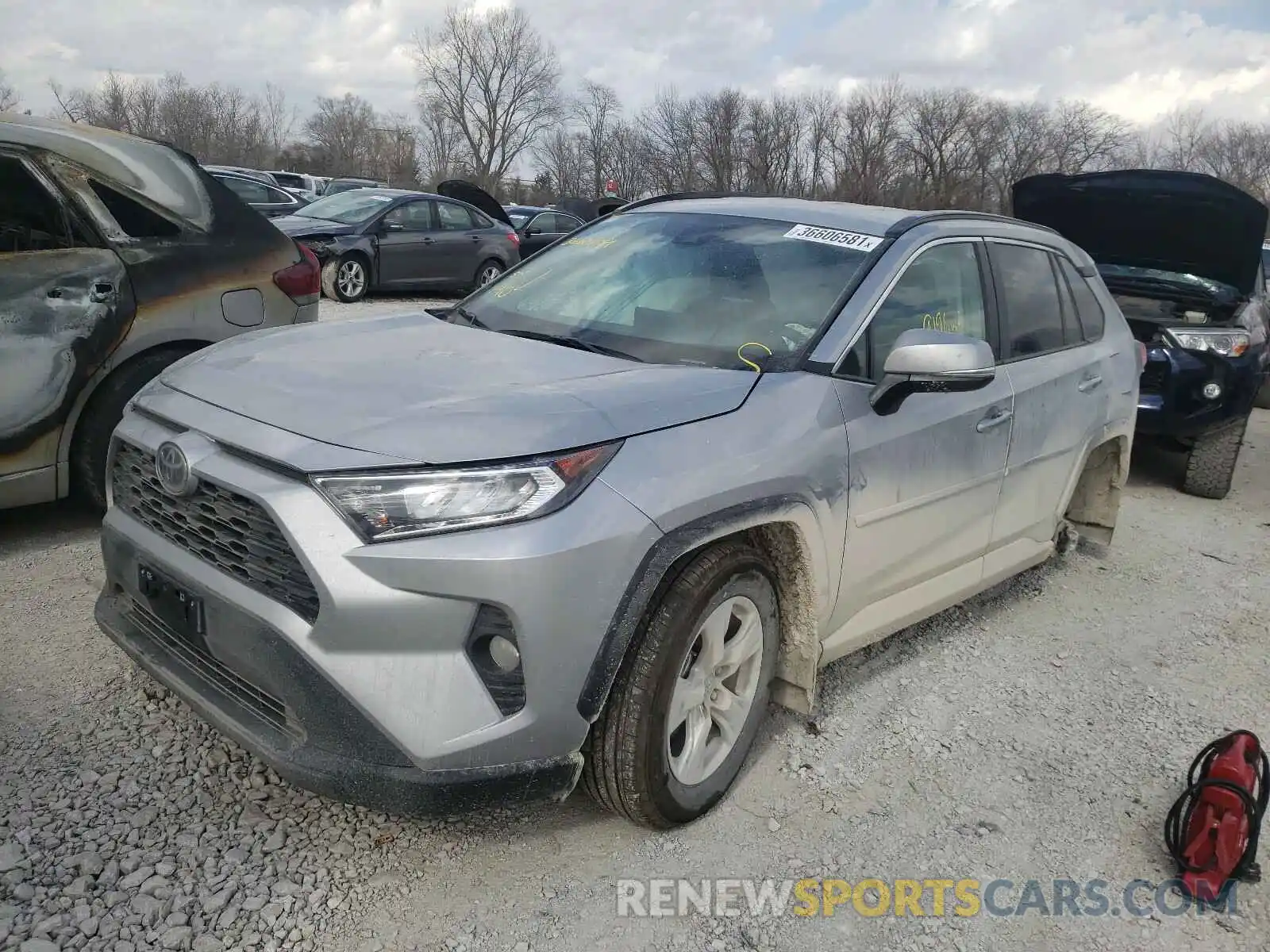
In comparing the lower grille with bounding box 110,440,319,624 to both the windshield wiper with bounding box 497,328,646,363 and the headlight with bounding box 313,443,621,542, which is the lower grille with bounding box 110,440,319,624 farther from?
the windshield wiper with bounding box 497,328,646,363

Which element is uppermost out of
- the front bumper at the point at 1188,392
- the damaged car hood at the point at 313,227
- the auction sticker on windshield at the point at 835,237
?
the auction sticker on windshield at the point at 835,237

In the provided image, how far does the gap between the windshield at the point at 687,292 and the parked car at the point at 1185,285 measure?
4.18m

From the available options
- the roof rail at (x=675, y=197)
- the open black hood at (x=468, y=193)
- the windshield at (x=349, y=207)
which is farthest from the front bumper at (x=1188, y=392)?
the open black hood at (x=468, y=193)

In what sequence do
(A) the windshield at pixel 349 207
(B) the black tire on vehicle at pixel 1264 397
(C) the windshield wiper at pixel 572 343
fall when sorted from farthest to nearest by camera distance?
(A) the windshield at pixel 349 207 < (B) the black tire on vehicle at pixel 1264 397 < (C) the windshield wiper at pixel 572 343

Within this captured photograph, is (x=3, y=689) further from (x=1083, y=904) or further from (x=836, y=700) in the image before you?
(x=1083, y=904)

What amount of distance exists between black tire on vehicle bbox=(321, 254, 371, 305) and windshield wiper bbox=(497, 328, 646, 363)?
32.1 feet

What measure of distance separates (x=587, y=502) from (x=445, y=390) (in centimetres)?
53

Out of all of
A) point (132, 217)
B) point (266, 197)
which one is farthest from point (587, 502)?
point (266, 197)

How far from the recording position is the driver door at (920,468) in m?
3.00

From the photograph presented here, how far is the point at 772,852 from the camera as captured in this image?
2689 mm

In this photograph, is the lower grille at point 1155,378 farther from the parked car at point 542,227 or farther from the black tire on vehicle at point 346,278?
the parked car at point 542,227

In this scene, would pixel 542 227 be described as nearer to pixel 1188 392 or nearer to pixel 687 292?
pixel 1188 392

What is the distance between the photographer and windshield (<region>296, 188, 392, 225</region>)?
13075 millimetres

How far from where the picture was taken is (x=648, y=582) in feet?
7.57
